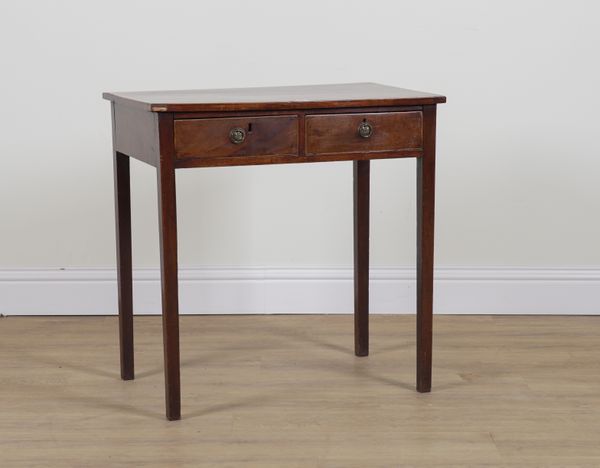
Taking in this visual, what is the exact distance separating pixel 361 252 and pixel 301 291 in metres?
0.56

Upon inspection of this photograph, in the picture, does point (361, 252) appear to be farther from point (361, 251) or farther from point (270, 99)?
point (270, 99)

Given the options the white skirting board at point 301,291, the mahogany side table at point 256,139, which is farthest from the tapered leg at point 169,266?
the white skirting board at point 301,291

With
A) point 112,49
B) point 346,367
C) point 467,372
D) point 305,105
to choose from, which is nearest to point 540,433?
point 467,372

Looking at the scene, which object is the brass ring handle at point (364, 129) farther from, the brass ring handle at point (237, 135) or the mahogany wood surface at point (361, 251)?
the mahogany wood surface at point (361, 251)

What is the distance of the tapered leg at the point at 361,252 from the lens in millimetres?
3111

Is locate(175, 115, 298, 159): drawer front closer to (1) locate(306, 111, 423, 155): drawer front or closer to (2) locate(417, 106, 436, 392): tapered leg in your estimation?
(1) locate(306, 111, 423, 155): drawer front

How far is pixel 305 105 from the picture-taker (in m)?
2.55

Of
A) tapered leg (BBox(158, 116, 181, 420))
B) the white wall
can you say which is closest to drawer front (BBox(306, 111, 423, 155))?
tapered leg (BBox(158, 116, 181, 420))

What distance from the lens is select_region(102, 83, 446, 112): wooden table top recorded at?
97.4 inches

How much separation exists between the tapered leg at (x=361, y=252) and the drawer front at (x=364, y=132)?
1.48ft

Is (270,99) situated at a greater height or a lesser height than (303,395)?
greater

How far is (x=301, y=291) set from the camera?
3.65 meters

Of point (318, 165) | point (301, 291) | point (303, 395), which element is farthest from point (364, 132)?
point (301, 291)

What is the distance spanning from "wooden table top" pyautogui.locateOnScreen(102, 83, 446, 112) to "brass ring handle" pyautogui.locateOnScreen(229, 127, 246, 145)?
5cm
